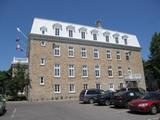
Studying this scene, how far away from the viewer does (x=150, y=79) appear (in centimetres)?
6512

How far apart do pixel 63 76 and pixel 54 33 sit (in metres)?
8.31

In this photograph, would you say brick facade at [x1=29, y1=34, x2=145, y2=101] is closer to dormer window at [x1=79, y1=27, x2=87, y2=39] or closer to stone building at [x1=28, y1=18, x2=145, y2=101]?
stone building at [x1=28, y1=18, x2=145, y2=101]

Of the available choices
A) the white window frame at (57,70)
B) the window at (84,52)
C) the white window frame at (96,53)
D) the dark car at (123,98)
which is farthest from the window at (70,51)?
the dark car at (123,98)

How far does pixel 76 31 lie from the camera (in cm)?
4453

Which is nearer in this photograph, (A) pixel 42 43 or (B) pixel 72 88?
(A) pixel 42 43

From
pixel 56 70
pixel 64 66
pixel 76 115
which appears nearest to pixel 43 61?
pixel 56 70

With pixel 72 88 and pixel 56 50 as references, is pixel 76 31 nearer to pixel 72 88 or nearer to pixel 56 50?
pixel 56 50

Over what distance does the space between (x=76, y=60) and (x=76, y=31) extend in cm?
642

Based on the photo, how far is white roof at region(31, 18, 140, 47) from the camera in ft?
133

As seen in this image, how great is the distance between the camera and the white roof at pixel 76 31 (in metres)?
40.5

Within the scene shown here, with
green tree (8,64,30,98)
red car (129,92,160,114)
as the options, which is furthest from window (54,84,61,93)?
red car (129,92,160,114)

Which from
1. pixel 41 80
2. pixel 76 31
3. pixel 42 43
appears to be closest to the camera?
pixel 41 80

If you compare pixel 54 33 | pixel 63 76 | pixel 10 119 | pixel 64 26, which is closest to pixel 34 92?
pixel 63 76

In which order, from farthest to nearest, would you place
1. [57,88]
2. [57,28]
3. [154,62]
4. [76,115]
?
1. [154,62]
2. [57,28]
3. [57,88]
4. [76,115]
